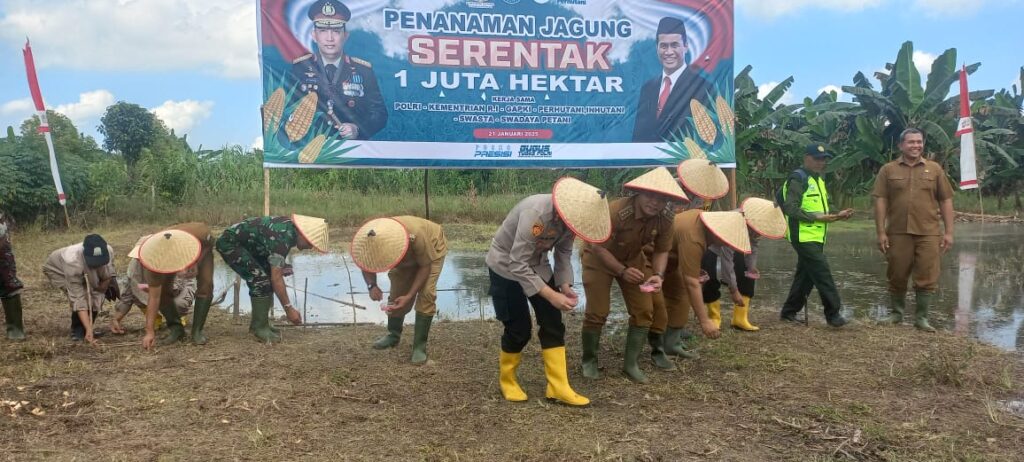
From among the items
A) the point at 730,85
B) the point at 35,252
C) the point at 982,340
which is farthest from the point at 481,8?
the point at 35,252

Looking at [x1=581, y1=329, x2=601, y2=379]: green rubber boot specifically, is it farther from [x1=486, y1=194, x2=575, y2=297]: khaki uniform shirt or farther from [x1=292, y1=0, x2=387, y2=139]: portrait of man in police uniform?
[x1=292, y1=0, x2=387, y2=139]: portrait of man in police uniform

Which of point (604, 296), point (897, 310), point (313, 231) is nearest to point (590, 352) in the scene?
point (604, 296)

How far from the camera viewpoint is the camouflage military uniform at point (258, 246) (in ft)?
17.5

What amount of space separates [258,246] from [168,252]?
630mm

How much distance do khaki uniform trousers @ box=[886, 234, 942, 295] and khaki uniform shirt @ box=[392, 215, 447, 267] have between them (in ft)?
12.5

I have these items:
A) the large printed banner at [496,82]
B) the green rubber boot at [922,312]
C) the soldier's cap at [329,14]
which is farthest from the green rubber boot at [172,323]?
the green rubber boot at [922,312]

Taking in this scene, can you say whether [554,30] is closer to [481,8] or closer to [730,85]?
[481,8]

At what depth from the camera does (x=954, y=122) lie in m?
15.3

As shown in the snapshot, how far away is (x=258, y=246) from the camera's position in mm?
5438

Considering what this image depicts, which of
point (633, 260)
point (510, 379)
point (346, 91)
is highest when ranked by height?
point (346, 91)

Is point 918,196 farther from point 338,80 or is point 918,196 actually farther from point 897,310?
point 338,80

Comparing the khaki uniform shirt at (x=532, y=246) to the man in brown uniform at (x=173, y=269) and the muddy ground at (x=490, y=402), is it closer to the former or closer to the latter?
the muddy ground at (x=490, y=402)

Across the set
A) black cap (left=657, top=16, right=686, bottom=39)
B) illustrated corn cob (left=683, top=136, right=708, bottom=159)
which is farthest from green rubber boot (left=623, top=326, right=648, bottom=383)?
black cap (left=657, top=16, right=686, bottom=39)

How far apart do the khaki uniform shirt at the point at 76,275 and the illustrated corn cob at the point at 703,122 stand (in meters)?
5.54
